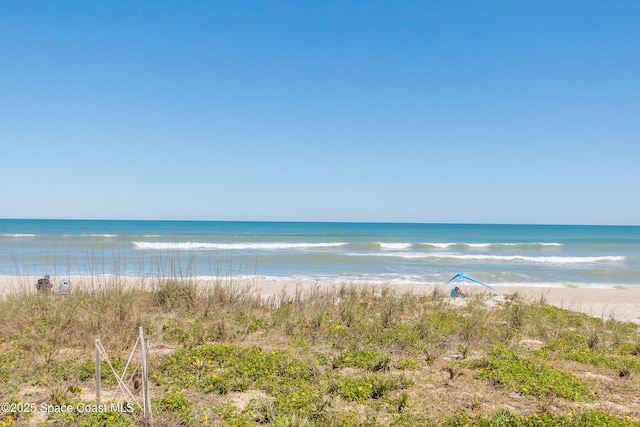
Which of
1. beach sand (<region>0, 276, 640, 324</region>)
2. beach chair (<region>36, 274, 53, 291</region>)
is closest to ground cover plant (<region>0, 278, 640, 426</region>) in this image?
beach chair (<region>36, 274, 53, 291</region>)

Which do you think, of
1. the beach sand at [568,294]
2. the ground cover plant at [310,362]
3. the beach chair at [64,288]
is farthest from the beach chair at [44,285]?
the beach sand at [568,294]

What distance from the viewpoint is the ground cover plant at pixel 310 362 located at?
4797mm

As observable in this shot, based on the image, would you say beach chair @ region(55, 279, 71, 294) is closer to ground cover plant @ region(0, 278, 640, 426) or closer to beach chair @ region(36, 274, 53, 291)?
beach chair @ region(36, 274, 53, 291)

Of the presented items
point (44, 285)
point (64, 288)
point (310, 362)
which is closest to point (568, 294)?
point (310, 362)

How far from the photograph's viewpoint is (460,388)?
5754 millimetres

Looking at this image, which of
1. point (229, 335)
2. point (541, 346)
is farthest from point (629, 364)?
point (229, 335)

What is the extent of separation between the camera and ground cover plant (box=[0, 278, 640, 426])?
4.80m

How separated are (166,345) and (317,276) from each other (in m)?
14.2

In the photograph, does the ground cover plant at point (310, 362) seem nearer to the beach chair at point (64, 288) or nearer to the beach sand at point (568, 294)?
the beach chair at point (64, 288)

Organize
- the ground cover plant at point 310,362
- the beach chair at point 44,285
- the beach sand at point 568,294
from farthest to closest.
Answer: the beach sand at point 568,294, the beach chair at point 44,285, the ground cover plant at point 310,362

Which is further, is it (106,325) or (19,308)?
(19,308)

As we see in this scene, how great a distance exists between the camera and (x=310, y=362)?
6.42 meters

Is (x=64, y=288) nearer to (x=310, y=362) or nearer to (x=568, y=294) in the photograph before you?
(x=310, y=362)

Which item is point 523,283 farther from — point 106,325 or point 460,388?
point 106,325
